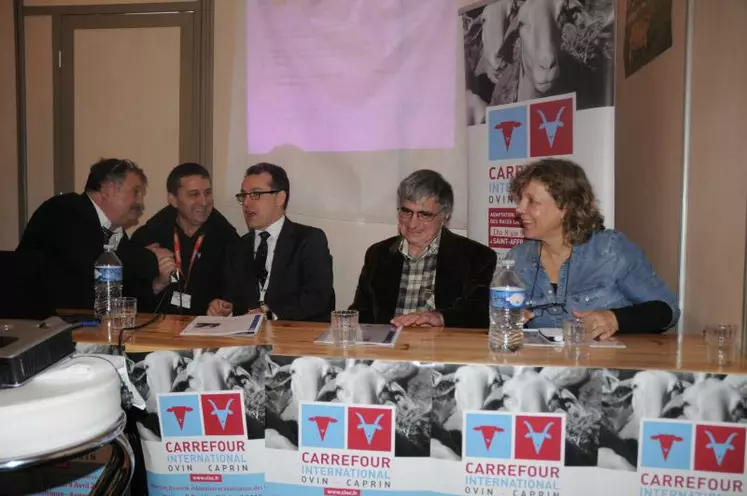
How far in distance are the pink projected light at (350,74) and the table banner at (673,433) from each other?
2.41m

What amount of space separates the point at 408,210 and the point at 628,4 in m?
1.49

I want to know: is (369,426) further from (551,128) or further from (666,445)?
(551,128)

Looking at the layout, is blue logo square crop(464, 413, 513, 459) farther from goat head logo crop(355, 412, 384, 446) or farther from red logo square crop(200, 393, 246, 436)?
red logo square crop(200, 393, 246, 436)

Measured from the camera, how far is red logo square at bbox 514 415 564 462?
68.9 inches

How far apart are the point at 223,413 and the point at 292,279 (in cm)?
154

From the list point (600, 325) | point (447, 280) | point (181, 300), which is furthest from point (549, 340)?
point (181, 300)

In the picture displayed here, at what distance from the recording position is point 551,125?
3.13 meters

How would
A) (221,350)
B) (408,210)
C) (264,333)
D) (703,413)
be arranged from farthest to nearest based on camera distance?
(408,210) → (264,333) → (221,350) → (703,413)

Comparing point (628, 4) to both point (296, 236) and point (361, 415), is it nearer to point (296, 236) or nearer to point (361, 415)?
point (296, 236)

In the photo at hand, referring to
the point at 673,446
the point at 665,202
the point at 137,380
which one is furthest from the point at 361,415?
the point at 665,202

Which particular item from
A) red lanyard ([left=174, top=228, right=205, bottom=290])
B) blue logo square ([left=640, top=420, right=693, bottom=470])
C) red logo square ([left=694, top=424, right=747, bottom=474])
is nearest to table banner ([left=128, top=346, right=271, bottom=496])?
blue logo square ([left=640, top=420, right=693, bottom=470])

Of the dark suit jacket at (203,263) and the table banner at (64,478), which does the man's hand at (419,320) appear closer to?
the table banner at (64,478)

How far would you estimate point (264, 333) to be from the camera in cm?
212

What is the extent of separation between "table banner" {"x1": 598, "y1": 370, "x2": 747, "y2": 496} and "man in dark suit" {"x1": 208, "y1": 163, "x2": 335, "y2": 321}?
74.6 inches
